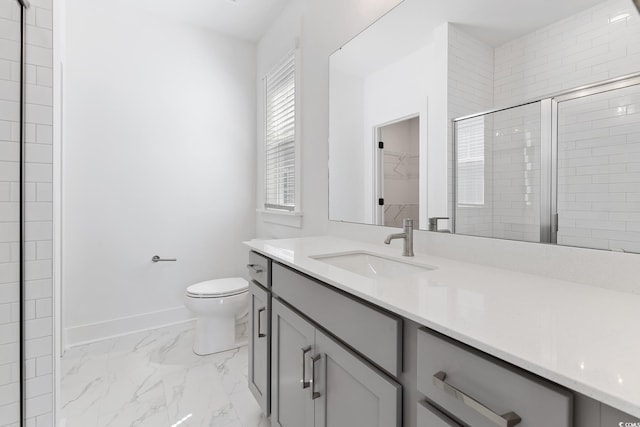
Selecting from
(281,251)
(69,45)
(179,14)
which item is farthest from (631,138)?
(69,45)

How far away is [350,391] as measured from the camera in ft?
2.92

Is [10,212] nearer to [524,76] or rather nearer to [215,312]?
[215,312]

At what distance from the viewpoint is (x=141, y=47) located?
265 centimetres

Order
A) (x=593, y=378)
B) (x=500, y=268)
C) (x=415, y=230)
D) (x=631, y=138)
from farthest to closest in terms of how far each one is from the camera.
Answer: (x=415, y=230), (x=500, y=268), (x=631, y=138), (x=593, y=378)

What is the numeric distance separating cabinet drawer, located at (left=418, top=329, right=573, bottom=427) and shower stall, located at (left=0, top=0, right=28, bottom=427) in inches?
61.1

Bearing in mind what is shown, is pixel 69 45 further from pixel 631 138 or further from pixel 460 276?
pixel 631 138

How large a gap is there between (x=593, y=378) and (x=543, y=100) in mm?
850

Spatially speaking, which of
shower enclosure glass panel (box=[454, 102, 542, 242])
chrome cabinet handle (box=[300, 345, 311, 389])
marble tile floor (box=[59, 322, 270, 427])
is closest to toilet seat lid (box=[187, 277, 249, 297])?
marble tile floor (box=[59, 322, 270, 427])

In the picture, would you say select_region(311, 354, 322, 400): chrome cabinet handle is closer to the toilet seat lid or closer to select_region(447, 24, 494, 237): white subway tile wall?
select_region(447, 24, 494, 237): white subway tile wall

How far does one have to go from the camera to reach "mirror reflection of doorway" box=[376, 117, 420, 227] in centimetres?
143

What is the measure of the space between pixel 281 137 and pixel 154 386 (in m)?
2.00

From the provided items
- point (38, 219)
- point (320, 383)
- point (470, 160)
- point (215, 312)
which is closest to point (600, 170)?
point (470, 160)

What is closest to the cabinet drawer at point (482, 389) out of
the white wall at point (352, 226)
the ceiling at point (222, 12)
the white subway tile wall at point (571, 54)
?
the white wall at point (352, 226)

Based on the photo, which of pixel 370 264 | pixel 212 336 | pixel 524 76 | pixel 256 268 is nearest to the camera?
pixel 524 76
